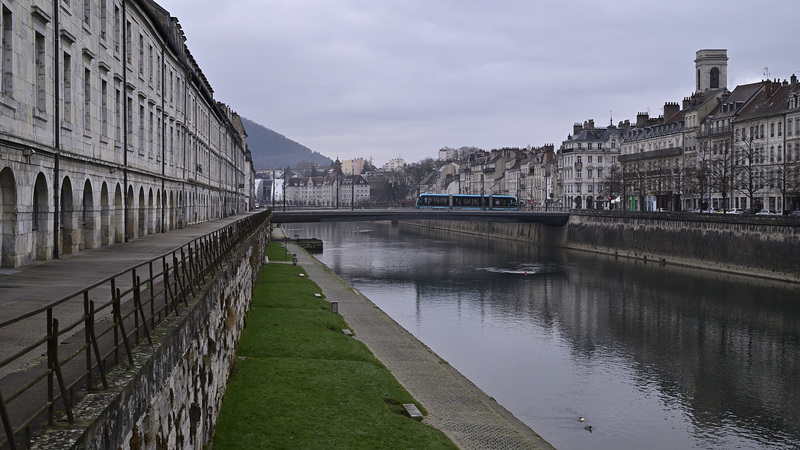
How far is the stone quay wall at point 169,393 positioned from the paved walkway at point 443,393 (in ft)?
21.4

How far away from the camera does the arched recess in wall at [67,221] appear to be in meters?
23.6

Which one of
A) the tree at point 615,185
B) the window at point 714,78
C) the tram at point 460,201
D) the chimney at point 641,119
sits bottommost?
the tram at point 460,201

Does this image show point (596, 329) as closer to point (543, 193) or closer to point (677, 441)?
point (677, 441)

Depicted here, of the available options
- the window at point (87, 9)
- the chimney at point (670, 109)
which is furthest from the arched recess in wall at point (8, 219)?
the chimney at point (670, 109)

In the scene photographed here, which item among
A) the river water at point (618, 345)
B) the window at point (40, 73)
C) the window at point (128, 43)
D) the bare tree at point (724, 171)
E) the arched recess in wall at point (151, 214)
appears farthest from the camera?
the bare tree at point (724, 171)

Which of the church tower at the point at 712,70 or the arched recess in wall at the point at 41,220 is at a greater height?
the church tower at the point at 712,70

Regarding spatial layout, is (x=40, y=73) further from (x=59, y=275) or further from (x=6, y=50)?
(x=59, y=275)

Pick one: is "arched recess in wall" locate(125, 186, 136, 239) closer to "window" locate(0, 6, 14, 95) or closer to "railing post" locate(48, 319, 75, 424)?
"window" locate(0, 6, 14, 95)

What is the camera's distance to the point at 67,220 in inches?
933

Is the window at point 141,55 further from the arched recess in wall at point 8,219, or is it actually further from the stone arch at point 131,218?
the arched recess in wall at point 8,219

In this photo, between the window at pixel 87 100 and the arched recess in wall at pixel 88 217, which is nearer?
the window at pixel 87 100

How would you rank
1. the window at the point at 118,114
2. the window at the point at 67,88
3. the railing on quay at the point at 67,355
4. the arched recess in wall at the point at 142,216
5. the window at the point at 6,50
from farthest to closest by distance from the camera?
the arched recess in wall at the point at 142,216
the window at the point at 118,114
the window at the point at 67,88
the window at the point at 6,50
the railing on quay at the point at 67,355

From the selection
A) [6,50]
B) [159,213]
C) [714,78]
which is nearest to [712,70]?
[714,78]

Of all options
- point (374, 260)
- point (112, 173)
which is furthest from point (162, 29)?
point (374, 260)
